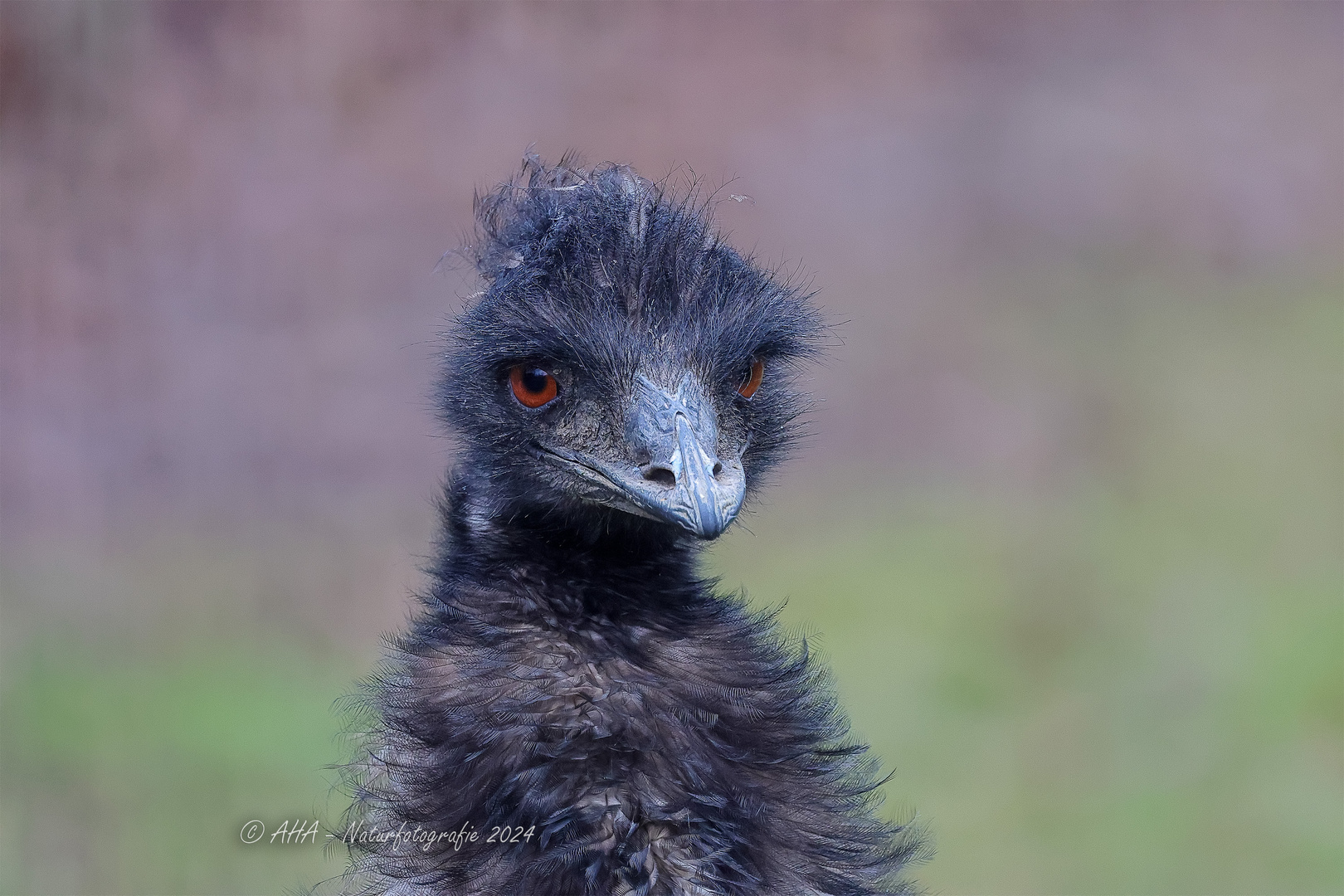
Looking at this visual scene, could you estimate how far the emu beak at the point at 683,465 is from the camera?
5.67 feet

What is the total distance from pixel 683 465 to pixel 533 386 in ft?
1.12

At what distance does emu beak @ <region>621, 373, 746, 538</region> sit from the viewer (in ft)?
5.67

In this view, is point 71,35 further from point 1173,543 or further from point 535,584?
point 1173,543

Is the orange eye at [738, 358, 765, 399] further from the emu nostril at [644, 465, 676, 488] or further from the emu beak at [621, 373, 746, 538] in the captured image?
the emu nostril at [644, 465, 676, 488]

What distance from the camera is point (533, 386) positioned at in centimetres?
204

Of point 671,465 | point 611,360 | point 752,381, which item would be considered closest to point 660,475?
point 671,465

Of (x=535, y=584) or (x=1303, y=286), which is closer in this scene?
(x=535, y=584)

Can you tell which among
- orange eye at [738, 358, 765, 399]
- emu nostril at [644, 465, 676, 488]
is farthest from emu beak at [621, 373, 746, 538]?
orange eye at [738, 358, 765, 399]

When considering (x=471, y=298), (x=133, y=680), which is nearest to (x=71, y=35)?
(x=471, y=298)

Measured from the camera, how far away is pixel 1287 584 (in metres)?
5.31

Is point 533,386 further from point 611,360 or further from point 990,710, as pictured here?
point 990,710

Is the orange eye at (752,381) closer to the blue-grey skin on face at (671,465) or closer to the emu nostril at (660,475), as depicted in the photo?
the blue-grey skin on face at (671,465)

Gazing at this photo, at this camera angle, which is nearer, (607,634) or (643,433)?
(643,433)

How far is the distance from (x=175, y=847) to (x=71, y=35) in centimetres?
191
